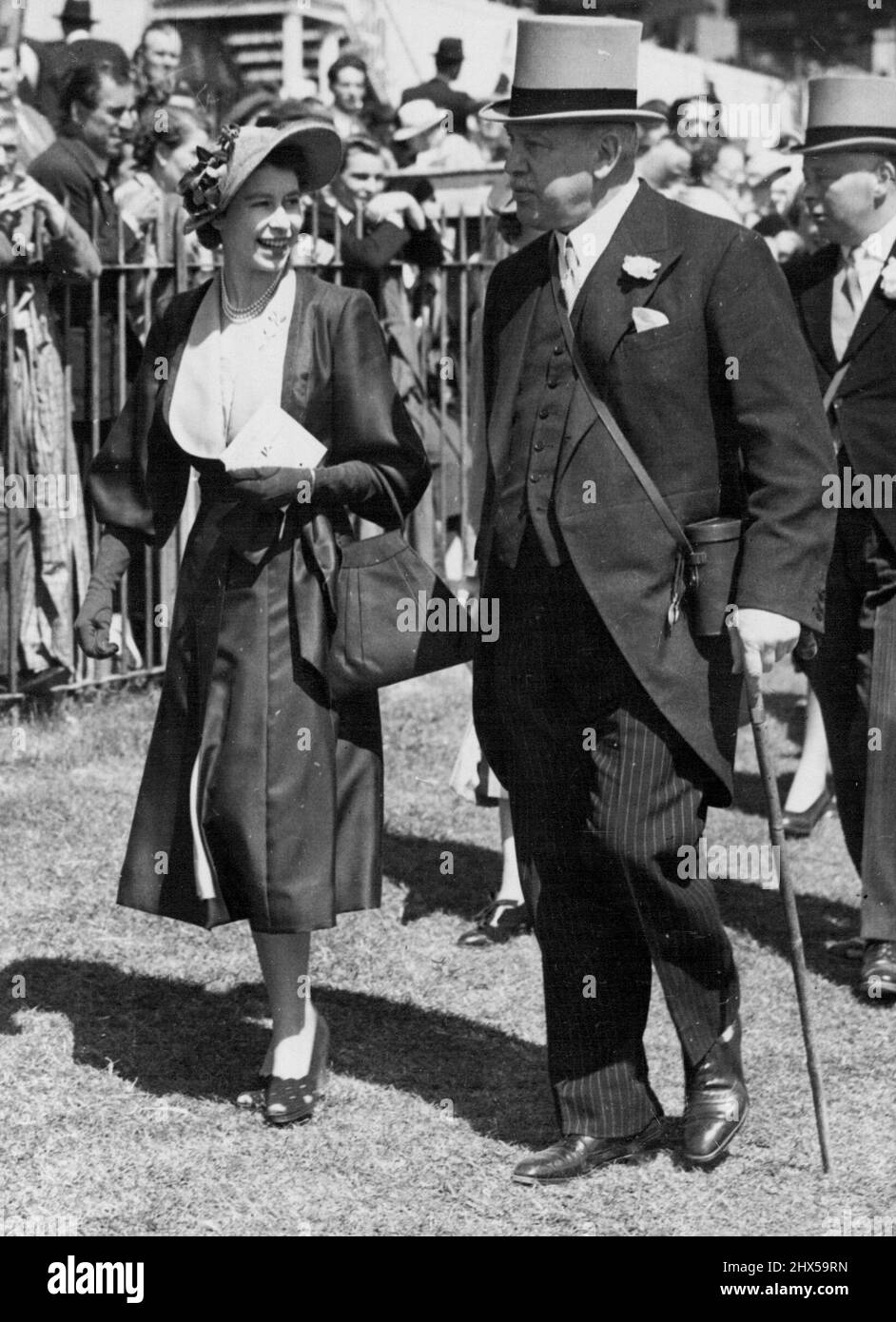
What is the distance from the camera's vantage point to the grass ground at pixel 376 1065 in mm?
4441

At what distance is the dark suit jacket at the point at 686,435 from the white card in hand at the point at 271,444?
2.19ft

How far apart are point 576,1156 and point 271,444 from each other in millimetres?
1692

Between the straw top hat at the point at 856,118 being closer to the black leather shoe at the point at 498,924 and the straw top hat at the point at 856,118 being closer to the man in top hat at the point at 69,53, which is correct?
the black leather shoe at the point at 498,924

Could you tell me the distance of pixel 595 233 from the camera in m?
4.43

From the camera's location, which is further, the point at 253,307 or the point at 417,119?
the point at 417,119

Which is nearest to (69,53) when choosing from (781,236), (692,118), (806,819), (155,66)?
(155,66)

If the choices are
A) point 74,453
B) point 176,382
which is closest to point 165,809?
point 176,382

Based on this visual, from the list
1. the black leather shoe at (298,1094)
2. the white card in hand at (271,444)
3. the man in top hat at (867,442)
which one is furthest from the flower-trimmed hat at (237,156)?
the black leather shoe at (298,1094)

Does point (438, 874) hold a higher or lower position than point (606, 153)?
lower

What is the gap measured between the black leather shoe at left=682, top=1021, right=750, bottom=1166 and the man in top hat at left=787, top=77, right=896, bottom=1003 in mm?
1440

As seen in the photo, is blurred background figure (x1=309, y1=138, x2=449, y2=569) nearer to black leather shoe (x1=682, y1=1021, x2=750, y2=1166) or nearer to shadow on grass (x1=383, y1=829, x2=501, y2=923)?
shadow on grass (x1=383, y1=829, x2=501, y2=923)

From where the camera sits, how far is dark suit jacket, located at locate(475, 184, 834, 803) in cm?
429

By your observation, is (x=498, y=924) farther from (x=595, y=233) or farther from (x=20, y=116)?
(x=20, y=116)

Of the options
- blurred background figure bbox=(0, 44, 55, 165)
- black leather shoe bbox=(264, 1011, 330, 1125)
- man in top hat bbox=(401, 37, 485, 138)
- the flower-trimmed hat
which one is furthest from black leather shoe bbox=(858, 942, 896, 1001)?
man in top hat bbox=(401, 37, 485, 138)
